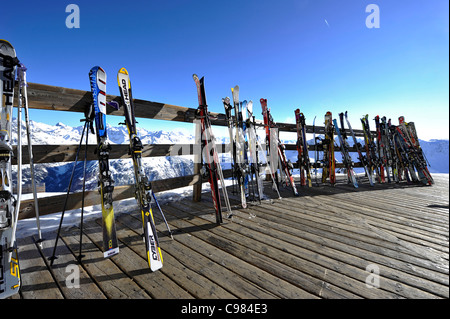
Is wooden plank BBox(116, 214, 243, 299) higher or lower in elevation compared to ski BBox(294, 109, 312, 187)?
lower

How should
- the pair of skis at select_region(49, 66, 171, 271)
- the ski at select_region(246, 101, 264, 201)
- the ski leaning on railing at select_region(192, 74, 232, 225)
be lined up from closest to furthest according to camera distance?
the pair of skis at select_region(49, 66, 171, 271), the ski leaning on railing at select_region(192, 74, 232, 225), the ski at select_region(246, 101, 264, 201)

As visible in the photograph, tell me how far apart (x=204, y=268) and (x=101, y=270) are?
986 mm

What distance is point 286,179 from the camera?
5371mm

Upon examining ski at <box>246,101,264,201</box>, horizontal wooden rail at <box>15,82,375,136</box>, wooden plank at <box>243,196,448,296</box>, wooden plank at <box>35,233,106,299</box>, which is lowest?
wooden plank at <box>243,196,448,296</box>

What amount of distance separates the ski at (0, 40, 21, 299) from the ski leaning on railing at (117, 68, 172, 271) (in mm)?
1006

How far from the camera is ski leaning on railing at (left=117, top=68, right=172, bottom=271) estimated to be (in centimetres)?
196

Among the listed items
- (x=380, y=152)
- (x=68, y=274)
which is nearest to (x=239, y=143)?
(x=68, y=274)

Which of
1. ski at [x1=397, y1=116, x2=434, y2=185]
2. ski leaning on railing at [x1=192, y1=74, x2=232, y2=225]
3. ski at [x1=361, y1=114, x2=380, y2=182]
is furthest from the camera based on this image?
ski at [x1=361, y1=114, x2=380, y2=182]

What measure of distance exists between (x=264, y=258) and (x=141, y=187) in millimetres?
1604

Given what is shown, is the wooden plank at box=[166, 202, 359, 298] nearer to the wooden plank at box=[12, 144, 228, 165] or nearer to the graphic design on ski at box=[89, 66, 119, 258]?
the graphic design on ski at box=[89, 66, 119, 258]

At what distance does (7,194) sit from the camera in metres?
1.80

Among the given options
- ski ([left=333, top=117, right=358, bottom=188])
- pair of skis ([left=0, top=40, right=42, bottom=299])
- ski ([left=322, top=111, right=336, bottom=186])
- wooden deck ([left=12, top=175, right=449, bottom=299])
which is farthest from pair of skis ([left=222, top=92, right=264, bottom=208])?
ski ([left=333, top=117, right=358, bottom=188])
